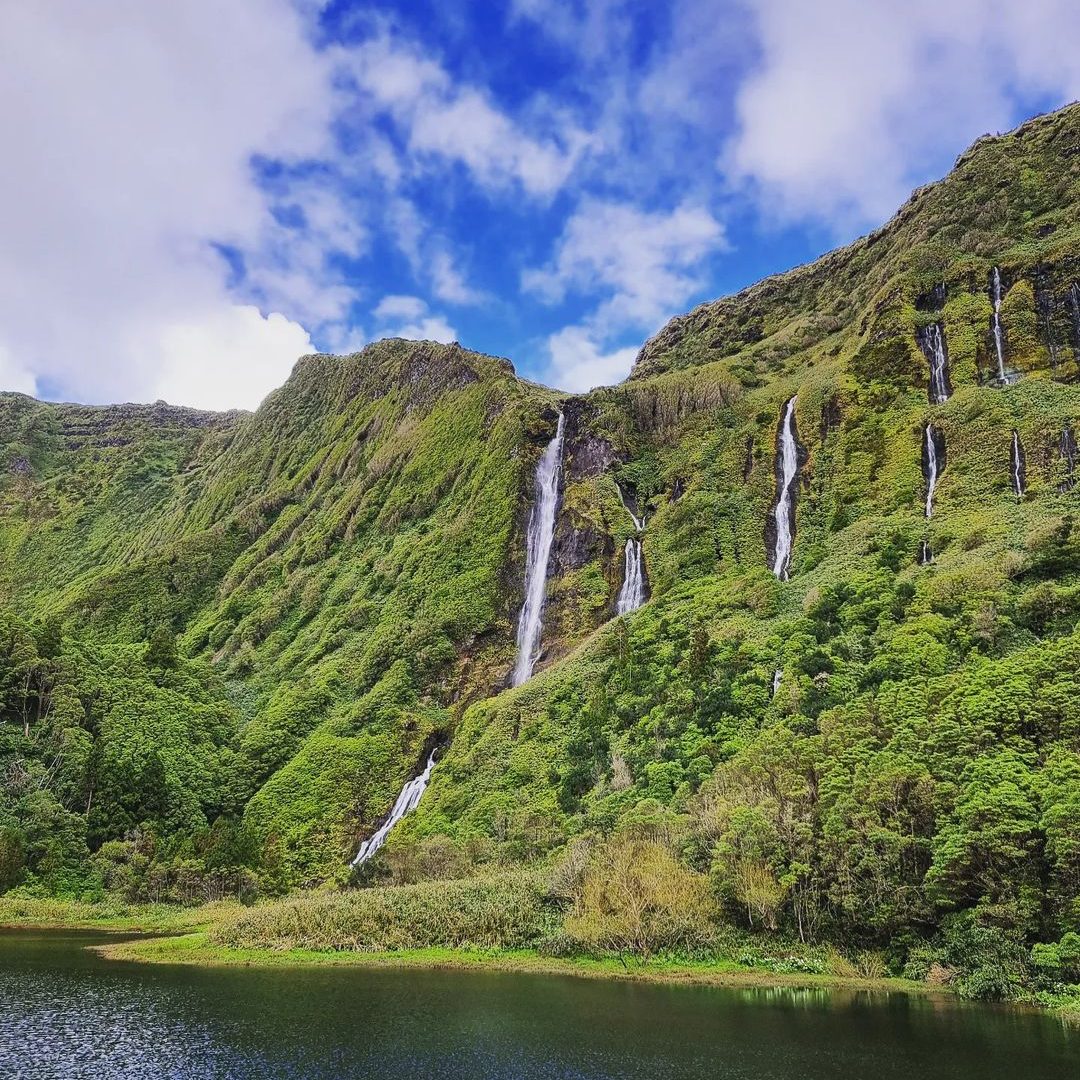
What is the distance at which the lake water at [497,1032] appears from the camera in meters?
23.8

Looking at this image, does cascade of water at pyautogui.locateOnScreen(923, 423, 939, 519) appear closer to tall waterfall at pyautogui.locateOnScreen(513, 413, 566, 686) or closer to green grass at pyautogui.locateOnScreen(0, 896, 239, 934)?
tall waterfall at pyautogui.locateOnScreen(513, 413, 566, 686)

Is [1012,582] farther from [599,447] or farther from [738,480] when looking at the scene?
[599,447]

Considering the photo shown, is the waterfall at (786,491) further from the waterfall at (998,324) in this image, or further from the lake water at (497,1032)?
the lake water at (497,1032)

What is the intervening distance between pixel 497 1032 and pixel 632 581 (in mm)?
59274

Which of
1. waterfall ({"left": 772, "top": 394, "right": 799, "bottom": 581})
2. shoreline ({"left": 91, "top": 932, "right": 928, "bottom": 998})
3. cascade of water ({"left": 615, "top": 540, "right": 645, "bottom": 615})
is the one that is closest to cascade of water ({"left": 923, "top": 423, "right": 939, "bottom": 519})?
waterfall ({"left": 772, "top": 394, "right": 799, "bottom": 581})

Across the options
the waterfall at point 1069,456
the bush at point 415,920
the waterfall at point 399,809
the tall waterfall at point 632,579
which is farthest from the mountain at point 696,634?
the bush at point 415,920

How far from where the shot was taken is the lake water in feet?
78.2

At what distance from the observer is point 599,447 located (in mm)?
103062

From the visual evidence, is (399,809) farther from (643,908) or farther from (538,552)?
(538,552)

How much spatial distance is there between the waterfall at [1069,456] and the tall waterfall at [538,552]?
4730cm

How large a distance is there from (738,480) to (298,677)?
172 feet

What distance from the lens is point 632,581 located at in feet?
278

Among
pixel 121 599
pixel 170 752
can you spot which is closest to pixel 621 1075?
pixel 170 752

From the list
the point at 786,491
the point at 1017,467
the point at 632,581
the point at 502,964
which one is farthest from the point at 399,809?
the point at 1017,467
